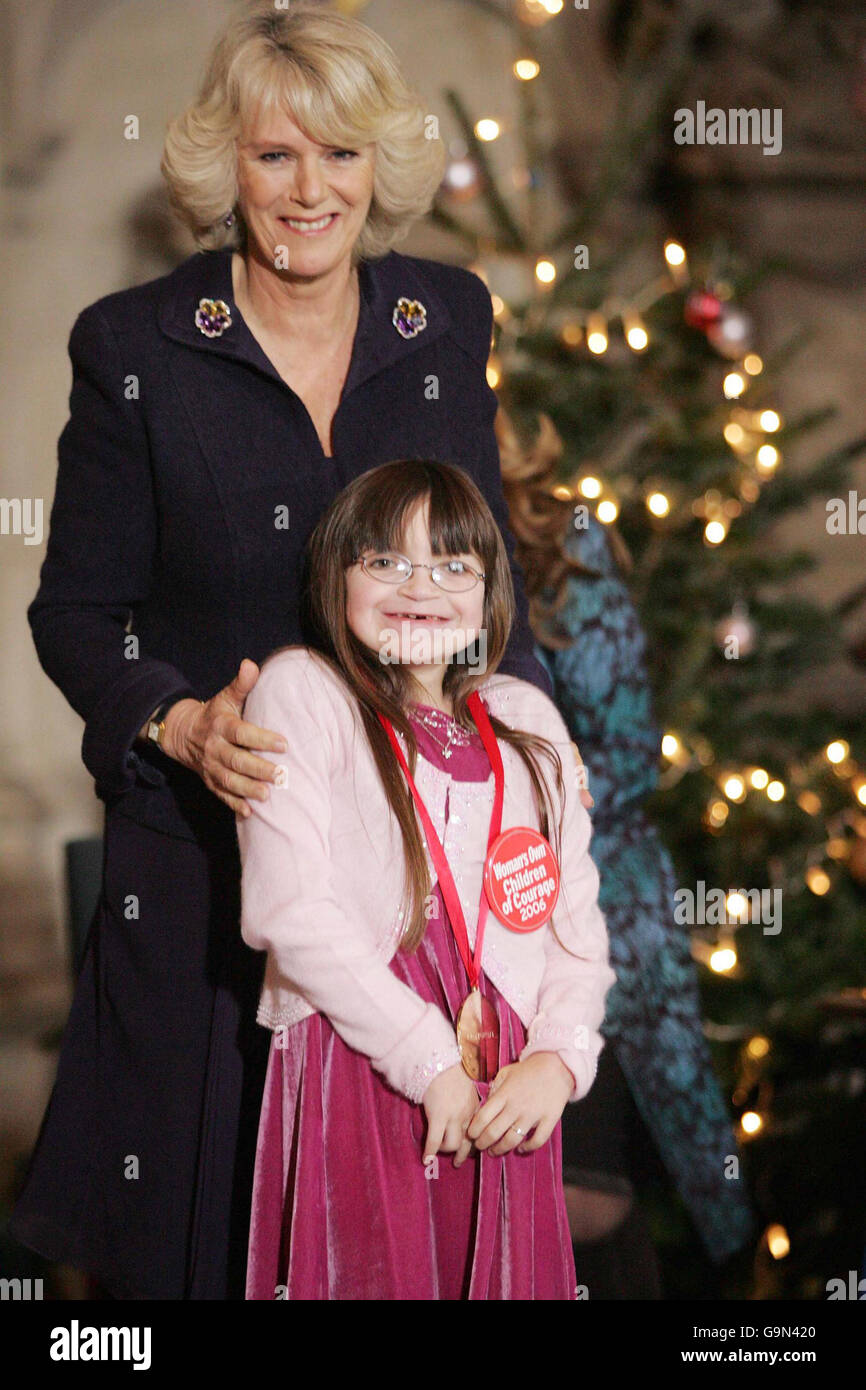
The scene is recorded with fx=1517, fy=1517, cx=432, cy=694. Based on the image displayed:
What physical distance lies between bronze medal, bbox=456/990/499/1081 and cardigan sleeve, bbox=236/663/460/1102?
39mm

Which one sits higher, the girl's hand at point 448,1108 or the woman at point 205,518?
the woman at point 205,518

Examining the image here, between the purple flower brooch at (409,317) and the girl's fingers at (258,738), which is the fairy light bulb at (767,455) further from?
the girl's fingers at (258,738)

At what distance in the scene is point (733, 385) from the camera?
341 centimetres

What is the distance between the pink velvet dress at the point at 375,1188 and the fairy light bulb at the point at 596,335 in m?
2.01

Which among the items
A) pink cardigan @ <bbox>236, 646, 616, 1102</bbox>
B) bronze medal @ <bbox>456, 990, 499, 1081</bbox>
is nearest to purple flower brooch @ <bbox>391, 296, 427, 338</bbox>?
pink cardigan @ <bbox>236, 646, 616, 1102</bbox>

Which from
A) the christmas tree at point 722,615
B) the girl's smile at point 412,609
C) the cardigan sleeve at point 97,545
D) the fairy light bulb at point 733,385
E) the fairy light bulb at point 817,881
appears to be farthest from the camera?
the fairy light bulb at point 817,881

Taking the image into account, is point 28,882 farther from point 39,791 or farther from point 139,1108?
point 139,1108

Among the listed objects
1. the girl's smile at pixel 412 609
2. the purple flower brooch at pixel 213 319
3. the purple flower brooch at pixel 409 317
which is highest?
the purple flower brooch at pixel 409 317

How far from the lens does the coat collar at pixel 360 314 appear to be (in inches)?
66.9

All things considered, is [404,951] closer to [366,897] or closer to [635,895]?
[366,897]

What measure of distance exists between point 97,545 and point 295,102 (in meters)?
0.52

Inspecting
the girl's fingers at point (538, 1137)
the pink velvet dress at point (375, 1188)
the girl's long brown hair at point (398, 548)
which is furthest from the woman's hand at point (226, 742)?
the girl's fingers at point (538, 1137)

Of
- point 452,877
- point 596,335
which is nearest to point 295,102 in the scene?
point 452,877

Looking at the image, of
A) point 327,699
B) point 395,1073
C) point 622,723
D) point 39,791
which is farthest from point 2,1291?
point 39,791
